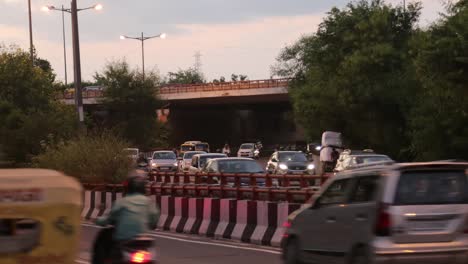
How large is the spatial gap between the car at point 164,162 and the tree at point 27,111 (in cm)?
545

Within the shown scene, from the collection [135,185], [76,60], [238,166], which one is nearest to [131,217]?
[135,185]

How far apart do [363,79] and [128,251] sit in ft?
151

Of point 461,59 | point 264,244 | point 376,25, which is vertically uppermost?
point 376,25

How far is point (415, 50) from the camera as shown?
42812 mm

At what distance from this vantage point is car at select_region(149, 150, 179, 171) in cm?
5264

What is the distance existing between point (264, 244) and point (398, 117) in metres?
36.3

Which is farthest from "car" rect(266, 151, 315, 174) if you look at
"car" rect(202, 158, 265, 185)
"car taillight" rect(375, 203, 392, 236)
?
"car taillight" rect(375, 203, 392, 236)

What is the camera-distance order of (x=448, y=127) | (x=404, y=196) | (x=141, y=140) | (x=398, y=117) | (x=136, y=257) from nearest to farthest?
(x=136, y=257) → (x=404, y=196) → (x=448, y=127) → (x=398, y=117) → (x=141, y=140)

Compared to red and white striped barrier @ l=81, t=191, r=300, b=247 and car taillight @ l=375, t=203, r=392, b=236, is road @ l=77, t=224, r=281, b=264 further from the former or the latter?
car taillight @ l=375, t=203, r=392, b=236

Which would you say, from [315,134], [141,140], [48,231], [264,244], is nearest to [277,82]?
[141,140]

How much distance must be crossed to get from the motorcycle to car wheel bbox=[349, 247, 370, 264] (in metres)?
3.31

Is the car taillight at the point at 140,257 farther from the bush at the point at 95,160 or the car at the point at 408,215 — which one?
the bush at the point at 95,160

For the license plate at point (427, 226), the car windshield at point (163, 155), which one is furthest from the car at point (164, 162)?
the license plate at point (427, 226)

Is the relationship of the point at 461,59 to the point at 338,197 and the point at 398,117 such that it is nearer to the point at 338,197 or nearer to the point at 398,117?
the point at 398,117
